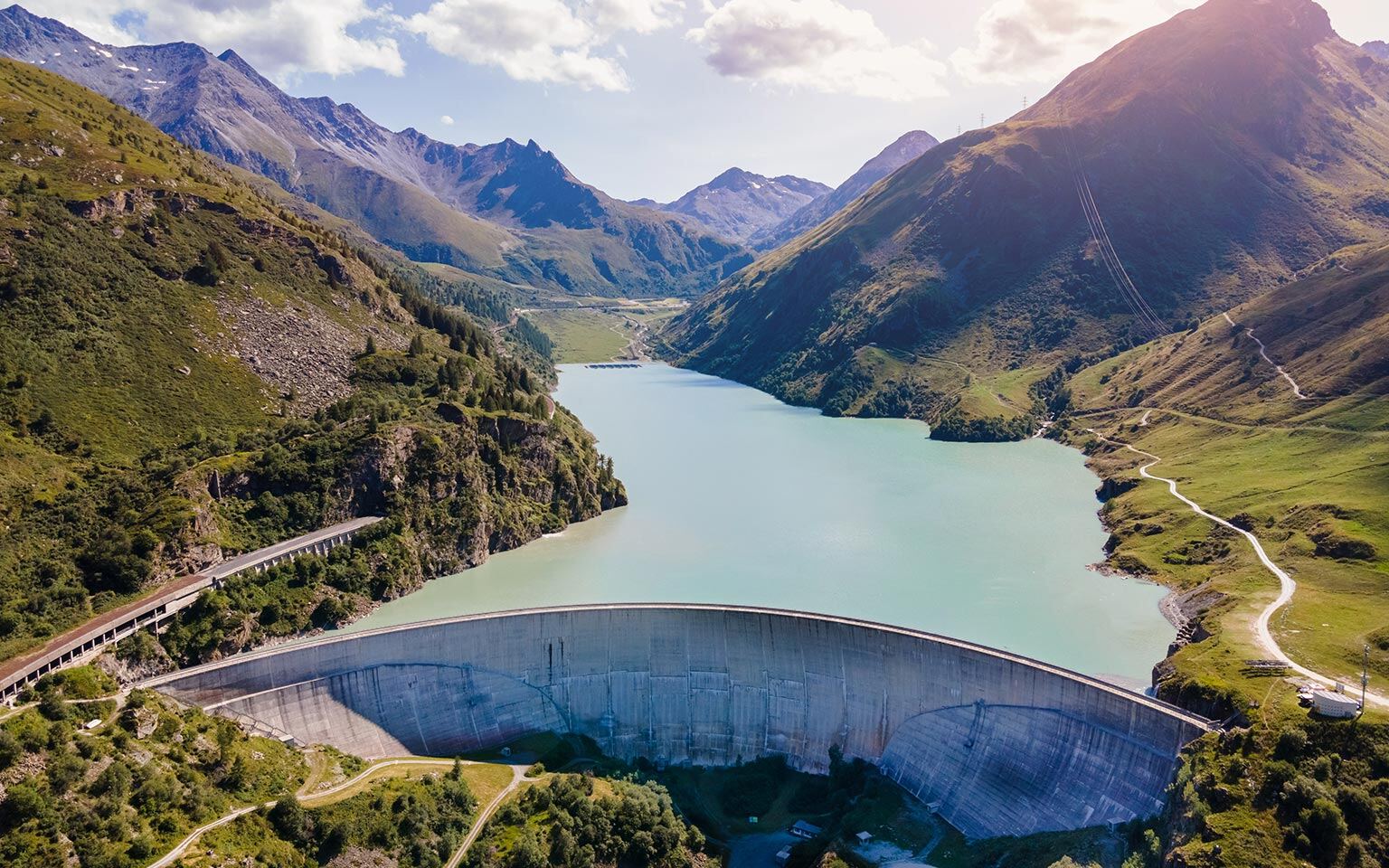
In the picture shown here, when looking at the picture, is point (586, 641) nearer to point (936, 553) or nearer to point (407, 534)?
point (407, 534)

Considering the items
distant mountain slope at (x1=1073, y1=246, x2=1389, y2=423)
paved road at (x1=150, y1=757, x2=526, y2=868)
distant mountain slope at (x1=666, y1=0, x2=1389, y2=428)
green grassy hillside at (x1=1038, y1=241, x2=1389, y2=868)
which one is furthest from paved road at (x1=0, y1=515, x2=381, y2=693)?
distant mountain slope at (x1=666, y1=0, x2=1389, y2=428)

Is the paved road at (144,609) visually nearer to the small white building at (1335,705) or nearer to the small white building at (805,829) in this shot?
the small white building at (805,829)

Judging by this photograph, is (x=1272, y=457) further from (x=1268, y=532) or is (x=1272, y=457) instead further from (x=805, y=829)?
(x=805, y=829)

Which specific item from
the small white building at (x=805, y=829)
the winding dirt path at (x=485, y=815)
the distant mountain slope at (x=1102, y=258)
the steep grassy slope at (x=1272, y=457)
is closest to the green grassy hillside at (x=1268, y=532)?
the steep grassy slope at (x=1272, y=457)

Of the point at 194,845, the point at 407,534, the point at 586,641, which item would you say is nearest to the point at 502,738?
the point at 586,641

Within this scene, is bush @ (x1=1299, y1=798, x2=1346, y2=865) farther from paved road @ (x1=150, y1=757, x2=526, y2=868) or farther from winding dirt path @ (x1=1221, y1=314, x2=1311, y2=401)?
winding dirt path @ (x1=1221, y1=314, x2=1311, y2=401)
